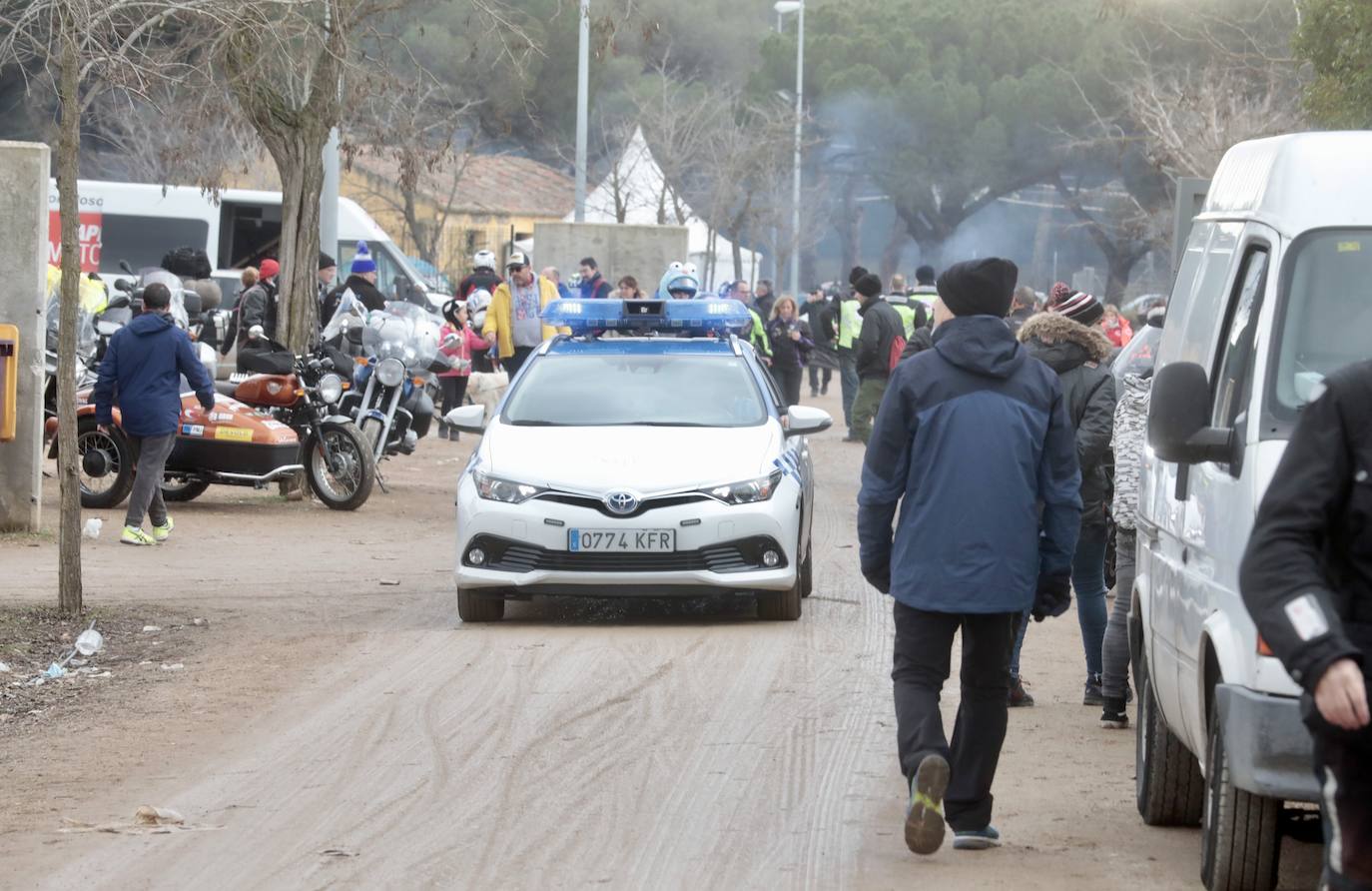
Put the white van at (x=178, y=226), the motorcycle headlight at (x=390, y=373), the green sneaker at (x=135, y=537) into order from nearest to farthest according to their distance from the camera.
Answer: the green sneaker at (x=135, y=537), the motorcycle headlight at (x=390, y=373), the white van at (x=178, y=226)

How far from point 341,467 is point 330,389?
0.63m

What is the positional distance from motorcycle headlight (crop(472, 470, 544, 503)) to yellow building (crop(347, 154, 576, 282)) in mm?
39802

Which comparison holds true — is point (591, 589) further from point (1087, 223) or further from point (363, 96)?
point (1087, 223)

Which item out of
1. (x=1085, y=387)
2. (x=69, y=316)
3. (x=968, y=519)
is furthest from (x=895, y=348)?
(x=968, y=519)

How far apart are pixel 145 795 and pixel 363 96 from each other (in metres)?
11.5

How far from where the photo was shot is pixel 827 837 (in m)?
6.53

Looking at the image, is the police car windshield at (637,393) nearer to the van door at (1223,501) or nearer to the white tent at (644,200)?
the van door at (1223,501)

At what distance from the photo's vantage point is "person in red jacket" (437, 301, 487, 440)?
22141mm

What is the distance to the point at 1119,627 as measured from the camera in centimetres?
841

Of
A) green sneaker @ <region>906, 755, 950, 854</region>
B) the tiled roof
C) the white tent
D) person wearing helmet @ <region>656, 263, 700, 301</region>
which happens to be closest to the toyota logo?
green sneaker @ <region>906, 755, 950, 854</region>

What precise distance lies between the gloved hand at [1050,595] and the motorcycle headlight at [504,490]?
470cm

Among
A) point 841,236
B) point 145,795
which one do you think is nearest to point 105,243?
point 145,795

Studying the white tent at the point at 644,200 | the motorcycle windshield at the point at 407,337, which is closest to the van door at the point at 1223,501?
the motorcycle windshield at the point at 407,337

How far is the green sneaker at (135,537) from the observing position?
45.9 ft
